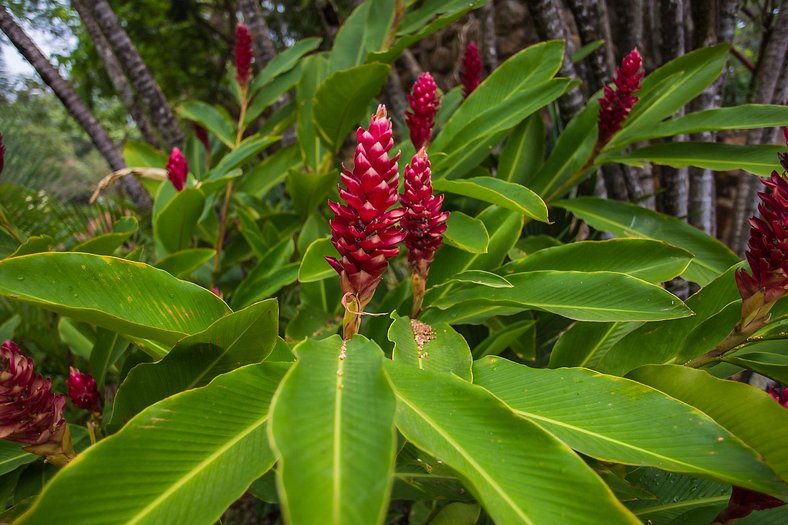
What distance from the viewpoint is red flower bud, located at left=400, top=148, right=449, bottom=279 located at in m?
0.80

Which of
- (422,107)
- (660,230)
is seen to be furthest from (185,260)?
(660,230)

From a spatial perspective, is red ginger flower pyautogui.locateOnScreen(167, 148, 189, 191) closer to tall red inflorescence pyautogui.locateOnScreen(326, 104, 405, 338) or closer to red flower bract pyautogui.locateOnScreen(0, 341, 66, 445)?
red flower bract pyautogui.locateOnScreen(0, 341, 66, 445)

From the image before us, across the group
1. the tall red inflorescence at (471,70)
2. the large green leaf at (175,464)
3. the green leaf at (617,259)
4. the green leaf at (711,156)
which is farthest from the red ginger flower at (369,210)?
the tall red inflorescence at (471,70)

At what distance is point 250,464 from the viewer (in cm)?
58

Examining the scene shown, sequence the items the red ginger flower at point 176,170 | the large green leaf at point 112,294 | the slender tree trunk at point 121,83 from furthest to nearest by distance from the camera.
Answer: the slender tree trunk at point 121,83 < the red ginger flower at point 176,170 < the large green leaf at point 112,294

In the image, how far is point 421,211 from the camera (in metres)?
0.82

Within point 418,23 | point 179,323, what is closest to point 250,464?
point 179,323

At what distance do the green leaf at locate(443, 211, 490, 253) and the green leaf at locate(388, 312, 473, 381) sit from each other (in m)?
0.17

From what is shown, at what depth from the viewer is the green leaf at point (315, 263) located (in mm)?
965

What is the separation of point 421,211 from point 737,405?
56 cm

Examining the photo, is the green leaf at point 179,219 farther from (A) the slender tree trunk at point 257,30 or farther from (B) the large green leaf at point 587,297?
(A) the slender tree trunk at point 257,30

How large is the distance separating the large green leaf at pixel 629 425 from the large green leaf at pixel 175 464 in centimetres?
37

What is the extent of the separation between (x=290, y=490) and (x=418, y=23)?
1.55 metres

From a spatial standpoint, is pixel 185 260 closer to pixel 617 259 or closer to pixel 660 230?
pixel 617 259
